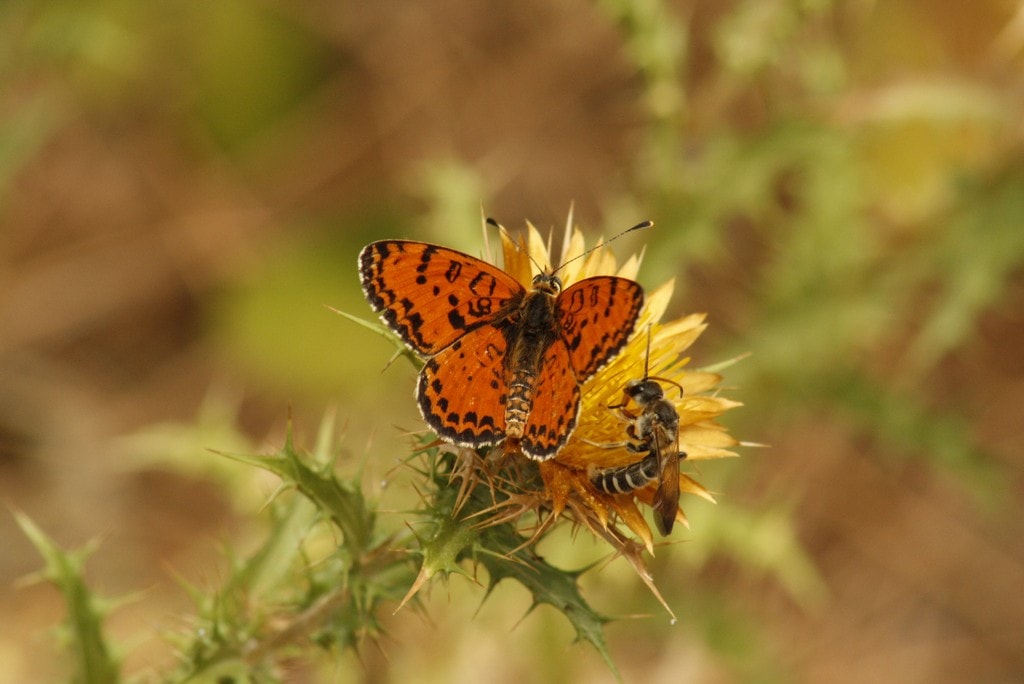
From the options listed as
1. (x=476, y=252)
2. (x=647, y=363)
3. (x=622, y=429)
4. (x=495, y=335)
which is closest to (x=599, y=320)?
(x=647, y=363)

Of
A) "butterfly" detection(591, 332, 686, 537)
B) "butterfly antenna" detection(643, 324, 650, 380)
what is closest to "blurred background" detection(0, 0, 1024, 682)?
"butterfly antenna" detection(643, 324, 650, 380)

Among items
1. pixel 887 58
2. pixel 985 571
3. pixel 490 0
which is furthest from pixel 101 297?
pixel 985 571

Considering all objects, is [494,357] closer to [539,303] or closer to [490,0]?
[539,303]

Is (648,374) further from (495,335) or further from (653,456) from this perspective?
(495,335)

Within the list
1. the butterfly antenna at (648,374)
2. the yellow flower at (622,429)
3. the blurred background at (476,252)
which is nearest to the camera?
the yellow flower at (622,429)

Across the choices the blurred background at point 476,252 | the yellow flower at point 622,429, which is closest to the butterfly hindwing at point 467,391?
the yellow flower at point 622,429

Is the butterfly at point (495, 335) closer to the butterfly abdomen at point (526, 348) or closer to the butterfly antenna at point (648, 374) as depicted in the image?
Result: the butterfly abdomen at point (526, 348)
